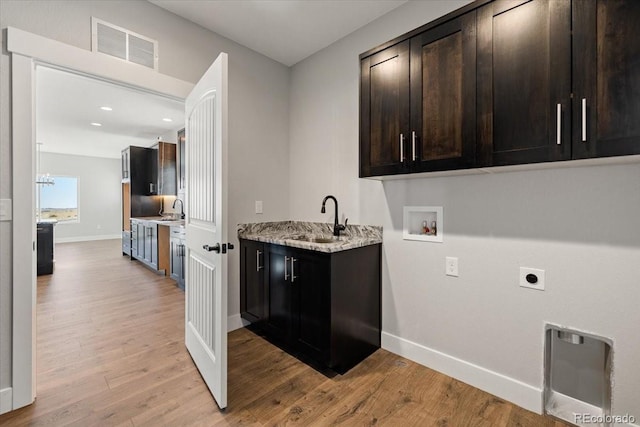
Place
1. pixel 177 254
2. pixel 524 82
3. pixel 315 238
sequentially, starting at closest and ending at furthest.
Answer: pixel 524 82, pixel 315 238, pixel 177 254

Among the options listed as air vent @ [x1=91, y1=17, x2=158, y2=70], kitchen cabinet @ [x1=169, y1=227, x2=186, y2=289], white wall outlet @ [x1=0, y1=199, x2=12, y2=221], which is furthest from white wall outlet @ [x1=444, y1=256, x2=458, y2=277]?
kitchen cabinet @ [x1=169, y1=227, x2=186, y2=289]

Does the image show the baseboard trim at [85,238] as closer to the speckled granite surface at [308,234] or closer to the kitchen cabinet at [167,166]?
the kitchen cabinet at [167,166]

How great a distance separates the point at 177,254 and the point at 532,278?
4396mm

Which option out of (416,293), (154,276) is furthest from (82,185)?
(416,293)

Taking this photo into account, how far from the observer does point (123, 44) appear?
2.06 meters

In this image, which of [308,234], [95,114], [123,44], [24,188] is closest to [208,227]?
[24,188]

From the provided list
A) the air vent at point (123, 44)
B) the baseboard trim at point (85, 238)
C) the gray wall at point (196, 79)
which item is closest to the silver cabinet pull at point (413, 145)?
the gray wall at point (196, 79)

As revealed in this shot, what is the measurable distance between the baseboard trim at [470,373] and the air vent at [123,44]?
2.83 meters

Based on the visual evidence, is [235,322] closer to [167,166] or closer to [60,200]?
[167,166]

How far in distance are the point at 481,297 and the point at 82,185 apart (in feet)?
36.5

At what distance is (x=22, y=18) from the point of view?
1.72 meters

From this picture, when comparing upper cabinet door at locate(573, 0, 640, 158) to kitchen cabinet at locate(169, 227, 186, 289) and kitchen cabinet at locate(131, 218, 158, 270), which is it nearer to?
kitchen cabinet at locate(169, 227, 186, 289)

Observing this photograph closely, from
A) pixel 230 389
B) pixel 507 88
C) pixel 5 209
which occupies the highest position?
pixel 507 88

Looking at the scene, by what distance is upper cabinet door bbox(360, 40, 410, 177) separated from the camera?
196cm
